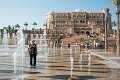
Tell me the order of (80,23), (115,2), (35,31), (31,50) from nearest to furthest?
(31,50) < (115,2) < (35,31) < (80,23)

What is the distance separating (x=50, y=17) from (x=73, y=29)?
81.3 feet

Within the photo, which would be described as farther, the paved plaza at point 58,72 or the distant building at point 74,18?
the distant building at point 74,18

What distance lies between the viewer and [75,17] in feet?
445

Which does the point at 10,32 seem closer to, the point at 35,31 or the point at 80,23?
the point at 35,31

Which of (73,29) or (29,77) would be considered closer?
(29,77)

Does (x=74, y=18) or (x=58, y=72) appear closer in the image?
(x=58, y=72)

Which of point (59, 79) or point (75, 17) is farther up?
point (75, 17)

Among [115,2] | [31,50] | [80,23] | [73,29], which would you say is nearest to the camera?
[31,50]

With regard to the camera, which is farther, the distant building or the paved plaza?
the distant building

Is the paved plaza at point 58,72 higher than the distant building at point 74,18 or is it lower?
lower

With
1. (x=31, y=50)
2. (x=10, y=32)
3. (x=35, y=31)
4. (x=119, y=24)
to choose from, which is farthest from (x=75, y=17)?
(x=31, y=50)

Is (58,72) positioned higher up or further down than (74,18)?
further down

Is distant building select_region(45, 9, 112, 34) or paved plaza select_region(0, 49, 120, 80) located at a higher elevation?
distant building select_region(45, 9, 112, 34)

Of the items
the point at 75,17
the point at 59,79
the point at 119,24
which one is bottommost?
the point at 59,79
